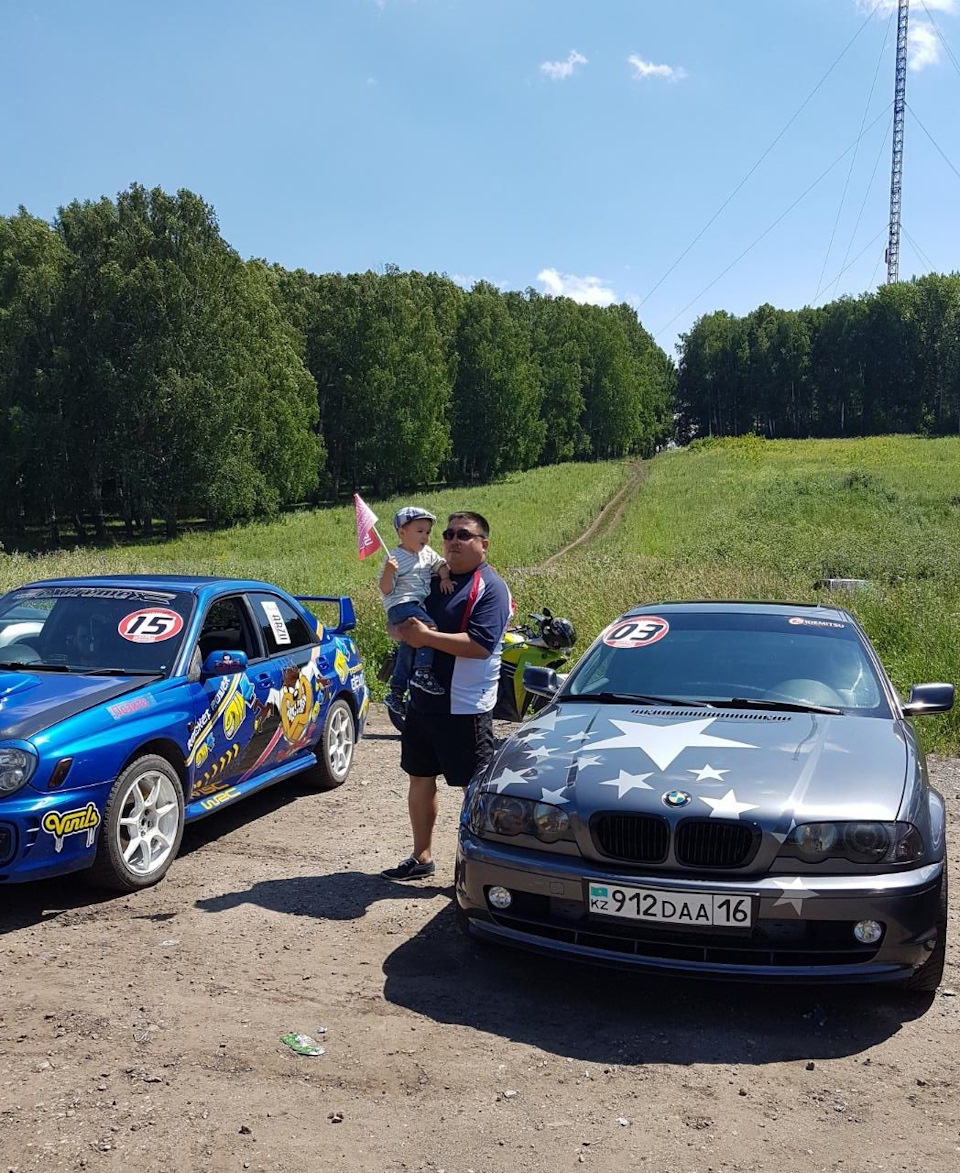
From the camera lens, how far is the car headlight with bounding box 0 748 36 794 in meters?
Result: 4.73

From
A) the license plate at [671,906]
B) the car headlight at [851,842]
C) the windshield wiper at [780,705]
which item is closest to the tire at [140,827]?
the license plate at [671,906]

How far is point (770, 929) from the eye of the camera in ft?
12.5

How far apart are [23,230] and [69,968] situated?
55.0m

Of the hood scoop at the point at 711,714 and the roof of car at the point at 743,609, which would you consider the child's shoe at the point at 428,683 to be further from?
the roof of car at the point at 743,609

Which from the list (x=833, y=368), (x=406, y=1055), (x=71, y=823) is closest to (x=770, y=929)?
(x=406, y=1055)

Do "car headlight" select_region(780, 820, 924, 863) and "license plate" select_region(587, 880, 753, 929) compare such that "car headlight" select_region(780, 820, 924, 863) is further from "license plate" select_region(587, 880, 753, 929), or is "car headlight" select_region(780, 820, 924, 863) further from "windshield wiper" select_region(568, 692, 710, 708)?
"windshield wiper" select_region(568, 692, 710, 708)

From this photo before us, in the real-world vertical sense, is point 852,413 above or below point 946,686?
above

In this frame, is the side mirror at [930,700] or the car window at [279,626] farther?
the car window at [279,626]

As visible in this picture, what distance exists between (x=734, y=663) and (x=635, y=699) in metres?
0.61

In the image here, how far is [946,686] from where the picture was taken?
5.21m

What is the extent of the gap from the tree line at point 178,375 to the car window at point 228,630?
43.1 m

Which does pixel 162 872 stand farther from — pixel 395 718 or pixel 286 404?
pixel 286 404

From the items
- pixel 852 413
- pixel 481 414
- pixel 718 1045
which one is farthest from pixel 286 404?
pixel 852 413

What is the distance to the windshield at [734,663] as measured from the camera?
5.12m
